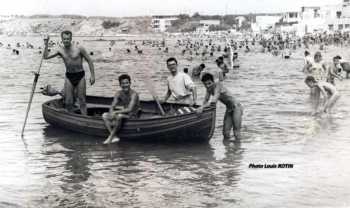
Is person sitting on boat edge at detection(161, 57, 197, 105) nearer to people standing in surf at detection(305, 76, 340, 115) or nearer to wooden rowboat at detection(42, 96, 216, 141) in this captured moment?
wooden rowboat at detection(42, 96, 216, 141)

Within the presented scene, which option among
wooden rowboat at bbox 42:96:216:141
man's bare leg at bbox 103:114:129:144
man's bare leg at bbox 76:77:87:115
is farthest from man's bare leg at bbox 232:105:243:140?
man's bare leg at bbox 76:77:87:115

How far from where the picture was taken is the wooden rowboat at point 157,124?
12609 millimetres

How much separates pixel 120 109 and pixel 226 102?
8.34 feet

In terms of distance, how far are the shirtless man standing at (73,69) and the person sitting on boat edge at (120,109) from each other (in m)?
1.15

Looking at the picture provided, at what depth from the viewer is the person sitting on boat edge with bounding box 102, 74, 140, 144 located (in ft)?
43.3

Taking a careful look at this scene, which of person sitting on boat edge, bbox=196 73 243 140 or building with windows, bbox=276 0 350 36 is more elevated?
building with windows, bbox=276 0 350 36

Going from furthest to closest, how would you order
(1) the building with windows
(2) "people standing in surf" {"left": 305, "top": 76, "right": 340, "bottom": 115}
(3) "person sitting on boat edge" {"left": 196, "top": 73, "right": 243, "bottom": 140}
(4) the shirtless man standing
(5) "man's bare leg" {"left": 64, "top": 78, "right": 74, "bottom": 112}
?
(1) the building with windows < (2) "people standing in surf" {"left": 305, "top": 76, "right": 340, "bottom": 115} < (5) "man's bare leg" {"left": 64, "top": 78, "right": 74, "bottom": 112} < (4) the shirtless man standing < (3) "person sitting on boat edge" {"left": 196, "top": 73, "right": 243, "bottom": 140}

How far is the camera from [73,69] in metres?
14.6

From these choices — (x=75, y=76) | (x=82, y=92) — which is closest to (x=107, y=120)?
(x=82, y=92)

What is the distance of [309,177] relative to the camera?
10219 millimetres

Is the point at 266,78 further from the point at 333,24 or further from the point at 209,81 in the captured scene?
the point at 333,24

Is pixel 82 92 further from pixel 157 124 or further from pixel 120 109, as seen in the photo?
pixel 157 124

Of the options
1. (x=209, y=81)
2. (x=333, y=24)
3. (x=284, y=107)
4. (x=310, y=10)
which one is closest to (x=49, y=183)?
(x=209, y=81)

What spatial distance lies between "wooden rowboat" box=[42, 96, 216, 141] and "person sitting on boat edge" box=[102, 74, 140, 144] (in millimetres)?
171
